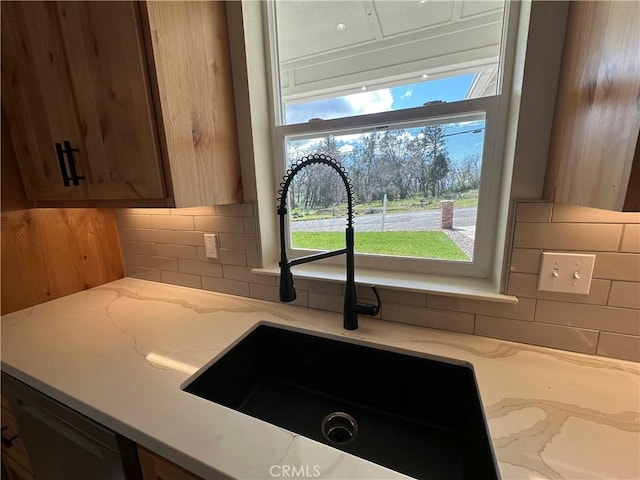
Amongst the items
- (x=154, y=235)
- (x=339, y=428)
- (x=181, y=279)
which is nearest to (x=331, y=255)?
(x=339, y=428)

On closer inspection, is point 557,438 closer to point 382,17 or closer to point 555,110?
point 555,110

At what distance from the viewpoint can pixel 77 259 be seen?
1338 mm

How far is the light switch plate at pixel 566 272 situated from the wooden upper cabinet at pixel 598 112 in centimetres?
16

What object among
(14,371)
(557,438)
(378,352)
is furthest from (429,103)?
(14,371)

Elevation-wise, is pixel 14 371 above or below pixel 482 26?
below

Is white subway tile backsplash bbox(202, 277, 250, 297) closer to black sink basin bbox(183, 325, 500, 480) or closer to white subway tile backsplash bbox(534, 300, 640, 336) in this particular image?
black sink basin bbox(183, 325, 500, 480)

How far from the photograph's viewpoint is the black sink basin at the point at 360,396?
710 millimetres

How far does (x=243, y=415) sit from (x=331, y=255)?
1.59 ft

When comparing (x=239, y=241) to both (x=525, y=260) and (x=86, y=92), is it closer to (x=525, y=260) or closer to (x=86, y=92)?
(x=86, y=92)

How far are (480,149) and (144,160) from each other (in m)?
1.08

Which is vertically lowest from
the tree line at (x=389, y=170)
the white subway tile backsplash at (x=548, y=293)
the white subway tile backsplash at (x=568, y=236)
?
the white subway tile backsplash at (x=548, y=293)

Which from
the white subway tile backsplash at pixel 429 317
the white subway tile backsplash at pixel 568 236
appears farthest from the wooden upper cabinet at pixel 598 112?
the white subway tile backsplash at pixel 429 317

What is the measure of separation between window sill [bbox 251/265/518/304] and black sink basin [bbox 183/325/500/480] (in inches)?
8.2

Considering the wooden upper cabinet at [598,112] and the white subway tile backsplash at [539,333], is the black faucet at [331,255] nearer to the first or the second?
the white subway tile backsplash at [539,333]
